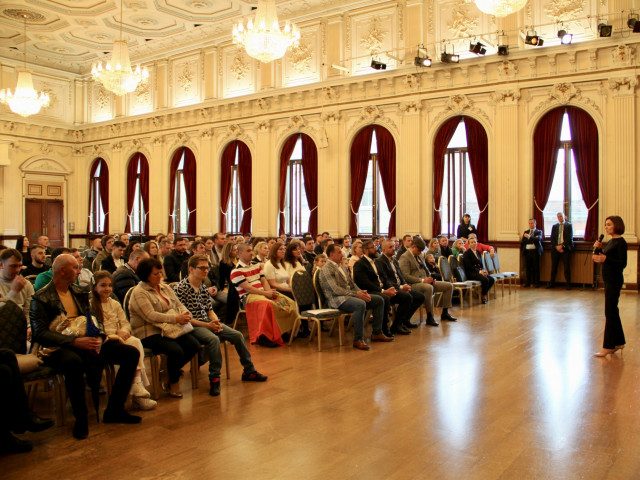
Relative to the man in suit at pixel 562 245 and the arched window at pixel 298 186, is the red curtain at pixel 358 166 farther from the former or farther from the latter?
the man in suit at pixel 562 245

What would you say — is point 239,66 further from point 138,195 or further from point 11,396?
point 11,396

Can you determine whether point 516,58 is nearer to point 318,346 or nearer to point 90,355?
point 318,346

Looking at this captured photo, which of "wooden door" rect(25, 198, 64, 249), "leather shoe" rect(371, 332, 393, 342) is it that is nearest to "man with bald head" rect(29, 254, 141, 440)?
"leather shoe" rect(371, 332, 393, 342)

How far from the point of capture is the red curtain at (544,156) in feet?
37.4

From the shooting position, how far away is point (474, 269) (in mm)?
9219

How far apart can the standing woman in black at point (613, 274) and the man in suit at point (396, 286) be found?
7.09ft

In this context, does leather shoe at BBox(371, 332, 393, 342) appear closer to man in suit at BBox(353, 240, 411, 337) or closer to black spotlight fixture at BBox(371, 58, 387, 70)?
man in suit at BBox(353, 240, 411, 337)

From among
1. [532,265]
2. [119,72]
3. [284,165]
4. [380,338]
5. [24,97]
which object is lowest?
[380,338]

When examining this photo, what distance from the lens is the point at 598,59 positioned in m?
10.8

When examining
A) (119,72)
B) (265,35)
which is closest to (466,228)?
(265,35)

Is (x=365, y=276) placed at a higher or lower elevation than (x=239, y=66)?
lower

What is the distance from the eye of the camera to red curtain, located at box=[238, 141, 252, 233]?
15570 mm

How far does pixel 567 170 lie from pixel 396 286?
6436 millimetres

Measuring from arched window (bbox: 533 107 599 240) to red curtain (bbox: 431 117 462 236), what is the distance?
1.83 meters
